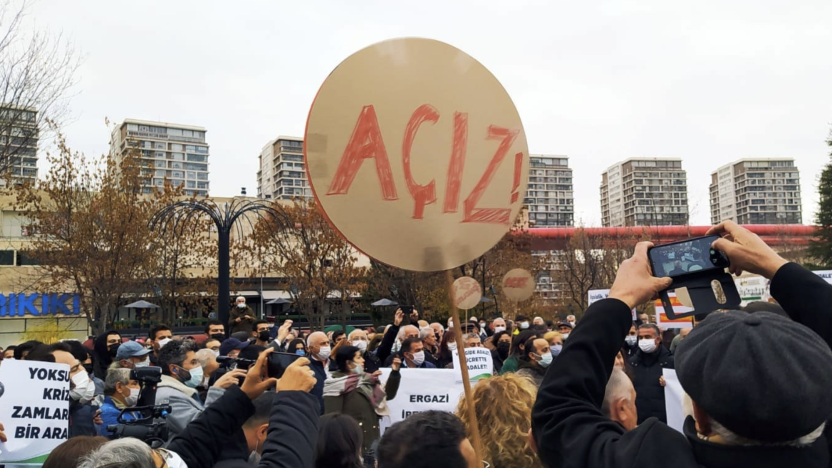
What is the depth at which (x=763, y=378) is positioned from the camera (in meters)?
1.31

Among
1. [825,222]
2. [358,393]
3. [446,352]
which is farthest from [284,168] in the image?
[358,393]

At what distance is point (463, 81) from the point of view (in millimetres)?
2963

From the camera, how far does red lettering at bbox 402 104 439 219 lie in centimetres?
285

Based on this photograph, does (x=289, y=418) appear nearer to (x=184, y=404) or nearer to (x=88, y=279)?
(x=184, y=404)

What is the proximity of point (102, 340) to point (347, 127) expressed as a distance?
8085 mm

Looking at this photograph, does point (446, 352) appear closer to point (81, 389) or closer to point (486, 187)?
point (81, 389)

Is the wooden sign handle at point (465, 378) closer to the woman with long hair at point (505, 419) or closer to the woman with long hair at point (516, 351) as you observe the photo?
the woman with long hair at point (505, 419)

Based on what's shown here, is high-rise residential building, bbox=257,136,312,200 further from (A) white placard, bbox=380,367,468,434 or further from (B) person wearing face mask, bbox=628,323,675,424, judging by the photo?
(A) white placard, bbox=380,367,468,434

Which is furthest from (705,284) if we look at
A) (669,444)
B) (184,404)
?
(184,404)

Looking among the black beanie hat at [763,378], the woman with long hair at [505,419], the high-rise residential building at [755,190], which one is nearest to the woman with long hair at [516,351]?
the woman with long hair at [505,419]

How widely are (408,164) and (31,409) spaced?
373cm

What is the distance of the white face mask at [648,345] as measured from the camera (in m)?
7.59

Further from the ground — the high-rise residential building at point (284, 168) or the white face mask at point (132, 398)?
the high-rise residential building at point (284, 168)

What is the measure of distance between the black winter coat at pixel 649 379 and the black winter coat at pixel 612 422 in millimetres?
5791
